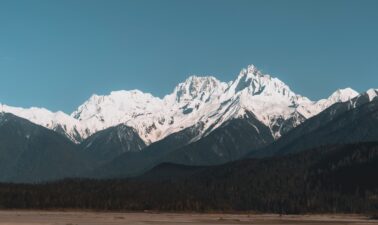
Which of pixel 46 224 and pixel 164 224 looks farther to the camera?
pixel 164 224

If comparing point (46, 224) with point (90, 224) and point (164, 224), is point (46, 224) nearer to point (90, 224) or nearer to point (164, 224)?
point (90, 224)

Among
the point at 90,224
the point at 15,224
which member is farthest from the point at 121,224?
the point at 15,224

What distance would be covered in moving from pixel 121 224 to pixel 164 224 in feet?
35.5

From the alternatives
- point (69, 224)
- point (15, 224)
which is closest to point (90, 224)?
point (69, 224)

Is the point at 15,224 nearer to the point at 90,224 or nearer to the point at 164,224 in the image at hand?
the point at 90,224

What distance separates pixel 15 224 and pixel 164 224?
1549 inches

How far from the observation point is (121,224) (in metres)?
198

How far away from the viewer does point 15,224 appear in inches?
7018

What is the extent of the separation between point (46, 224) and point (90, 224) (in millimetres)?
10750

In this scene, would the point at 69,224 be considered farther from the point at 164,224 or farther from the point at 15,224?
the point at 164,224

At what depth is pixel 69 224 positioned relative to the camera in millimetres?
185625

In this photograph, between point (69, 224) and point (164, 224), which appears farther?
point (164, 224)

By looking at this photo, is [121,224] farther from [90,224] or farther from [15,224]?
[15,224]

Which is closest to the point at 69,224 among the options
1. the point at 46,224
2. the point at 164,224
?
the point at 46,224
